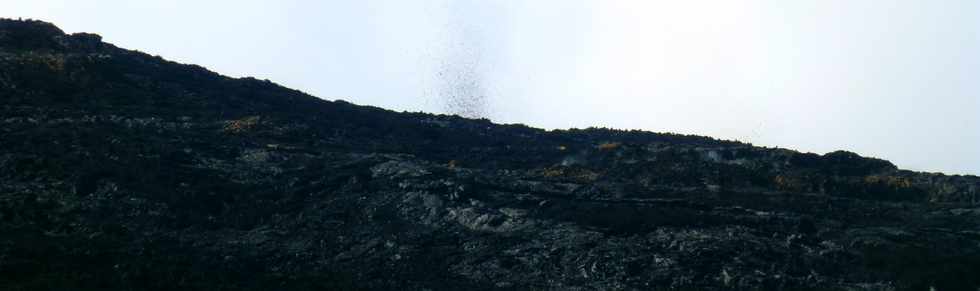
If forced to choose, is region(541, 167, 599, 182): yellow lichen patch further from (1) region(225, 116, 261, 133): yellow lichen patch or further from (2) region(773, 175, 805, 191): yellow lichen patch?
(1) region(225, 116, 261, 133): yellow lichen patch

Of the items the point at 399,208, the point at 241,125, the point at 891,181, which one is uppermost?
the point at 891,181

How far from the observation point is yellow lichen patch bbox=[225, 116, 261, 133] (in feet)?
152

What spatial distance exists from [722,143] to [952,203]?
2378 cm

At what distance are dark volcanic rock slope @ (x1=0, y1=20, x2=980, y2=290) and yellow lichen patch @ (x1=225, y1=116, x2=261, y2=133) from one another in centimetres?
20

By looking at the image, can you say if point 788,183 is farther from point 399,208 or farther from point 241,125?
point 241,125

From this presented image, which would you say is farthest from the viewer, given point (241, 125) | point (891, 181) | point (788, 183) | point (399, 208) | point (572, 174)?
point (241, 125)

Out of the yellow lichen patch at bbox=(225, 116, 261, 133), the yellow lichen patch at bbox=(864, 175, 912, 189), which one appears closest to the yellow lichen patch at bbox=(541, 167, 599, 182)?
the yellow lichen patch at bbox=(864, 175, 912, 189)

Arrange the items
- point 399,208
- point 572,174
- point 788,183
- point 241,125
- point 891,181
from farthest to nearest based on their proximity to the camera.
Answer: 1. point 241,125
2. point 572,174
3. point 788,183
4. point 891,181
5. point 399,208

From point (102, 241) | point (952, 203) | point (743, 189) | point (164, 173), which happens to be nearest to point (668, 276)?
point (743, 189)

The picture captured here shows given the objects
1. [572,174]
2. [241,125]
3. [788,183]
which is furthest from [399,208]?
[788,183]

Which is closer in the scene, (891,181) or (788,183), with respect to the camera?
(891,181)

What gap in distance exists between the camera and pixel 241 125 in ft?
155

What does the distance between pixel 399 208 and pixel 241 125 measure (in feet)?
51.8

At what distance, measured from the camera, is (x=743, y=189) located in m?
41.1
